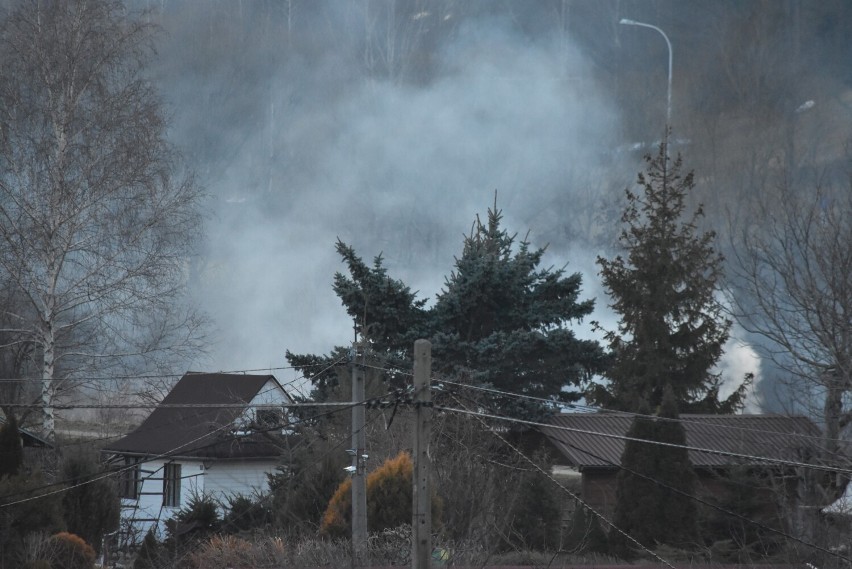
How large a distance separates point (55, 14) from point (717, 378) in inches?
1179

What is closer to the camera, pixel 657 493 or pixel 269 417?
pixel 657 493

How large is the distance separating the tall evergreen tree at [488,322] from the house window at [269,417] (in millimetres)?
1672

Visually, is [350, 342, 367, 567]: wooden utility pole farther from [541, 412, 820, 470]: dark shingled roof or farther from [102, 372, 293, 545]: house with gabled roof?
[102, 372, 293, 545]: house with gabled roof

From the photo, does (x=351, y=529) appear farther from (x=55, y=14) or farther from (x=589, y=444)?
(x=55, y=14)

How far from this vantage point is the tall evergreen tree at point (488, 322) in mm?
30984

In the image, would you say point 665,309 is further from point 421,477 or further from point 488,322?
point 421,477

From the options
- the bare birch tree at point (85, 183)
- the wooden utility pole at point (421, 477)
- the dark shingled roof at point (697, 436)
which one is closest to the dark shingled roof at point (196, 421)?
the bare birch tree at point (85, 183)

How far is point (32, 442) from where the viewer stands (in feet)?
84.3

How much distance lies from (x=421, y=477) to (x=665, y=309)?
3296 centimetres

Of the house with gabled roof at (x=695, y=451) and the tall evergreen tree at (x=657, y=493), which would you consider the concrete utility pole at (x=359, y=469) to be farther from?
the house with gabled roof at (x=695, y=451)

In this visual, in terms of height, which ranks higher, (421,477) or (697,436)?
(697,436)

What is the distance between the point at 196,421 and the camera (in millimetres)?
35438

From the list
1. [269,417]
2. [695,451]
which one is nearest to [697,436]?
[695,451]

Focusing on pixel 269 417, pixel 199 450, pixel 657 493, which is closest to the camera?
pixel 657 493
